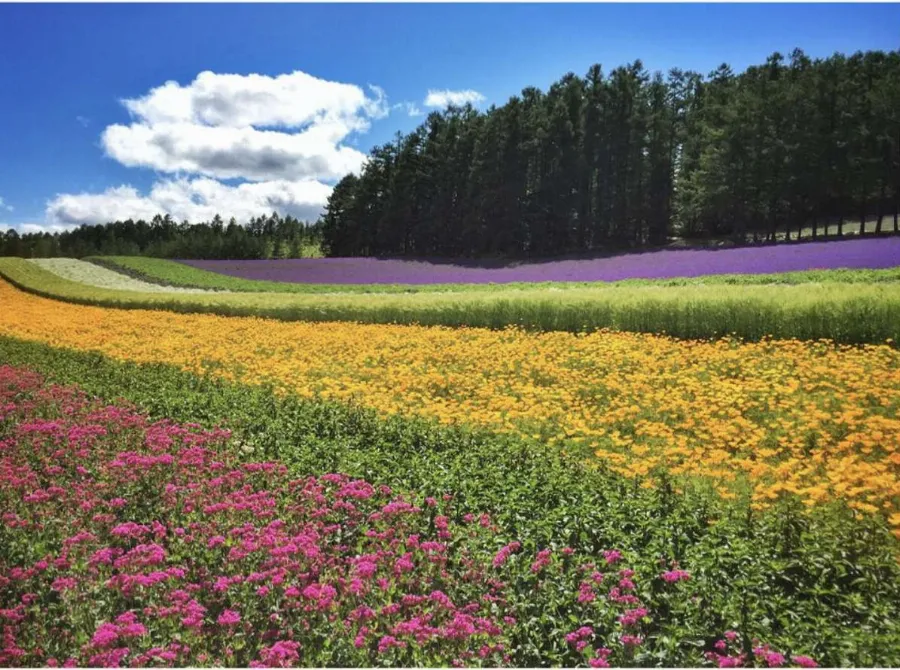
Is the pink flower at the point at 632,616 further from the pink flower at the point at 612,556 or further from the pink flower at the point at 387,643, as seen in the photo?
the pink flower at the point at 387,643

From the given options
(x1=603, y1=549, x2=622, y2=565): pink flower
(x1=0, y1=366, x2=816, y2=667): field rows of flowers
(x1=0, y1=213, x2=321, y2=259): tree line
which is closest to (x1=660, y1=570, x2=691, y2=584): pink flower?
(x1=0, y1=366, x2=816, y2=667): field rows of flowers

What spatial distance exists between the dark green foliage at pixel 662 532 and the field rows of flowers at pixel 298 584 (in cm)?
7

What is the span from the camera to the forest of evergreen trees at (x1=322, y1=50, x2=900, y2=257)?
129 ft

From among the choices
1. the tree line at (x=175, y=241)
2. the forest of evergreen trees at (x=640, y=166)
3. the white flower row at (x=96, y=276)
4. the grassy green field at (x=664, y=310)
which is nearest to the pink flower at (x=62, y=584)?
the grassy green field at (x=664, y=310)

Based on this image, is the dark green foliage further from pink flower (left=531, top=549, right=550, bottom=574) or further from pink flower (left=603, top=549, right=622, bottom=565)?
pink flower (left=531, top=549, right=550, bottom=574)

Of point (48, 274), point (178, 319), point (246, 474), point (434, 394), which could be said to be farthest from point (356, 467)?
point (48, 274)

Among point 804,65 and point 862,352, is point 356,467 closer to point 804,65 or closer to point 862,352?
point 862,352

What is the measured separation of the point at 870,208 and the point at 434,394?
6337 centimetres

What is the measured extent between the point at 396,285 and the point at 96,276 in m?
24.0

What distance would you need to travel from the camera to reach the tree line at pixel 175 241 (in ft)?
252

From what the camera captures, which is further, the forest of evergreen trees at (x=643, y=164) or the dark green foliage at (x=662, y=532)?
the forest of evergreen trees at (x=643, y=164)

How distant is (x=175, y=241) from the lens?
85062 millimetres

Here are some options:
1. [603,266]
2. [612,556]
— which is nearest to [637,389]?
[612,556]

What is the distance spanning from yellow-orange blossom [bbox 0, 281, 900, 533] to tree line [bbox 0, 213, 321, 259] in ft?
207
